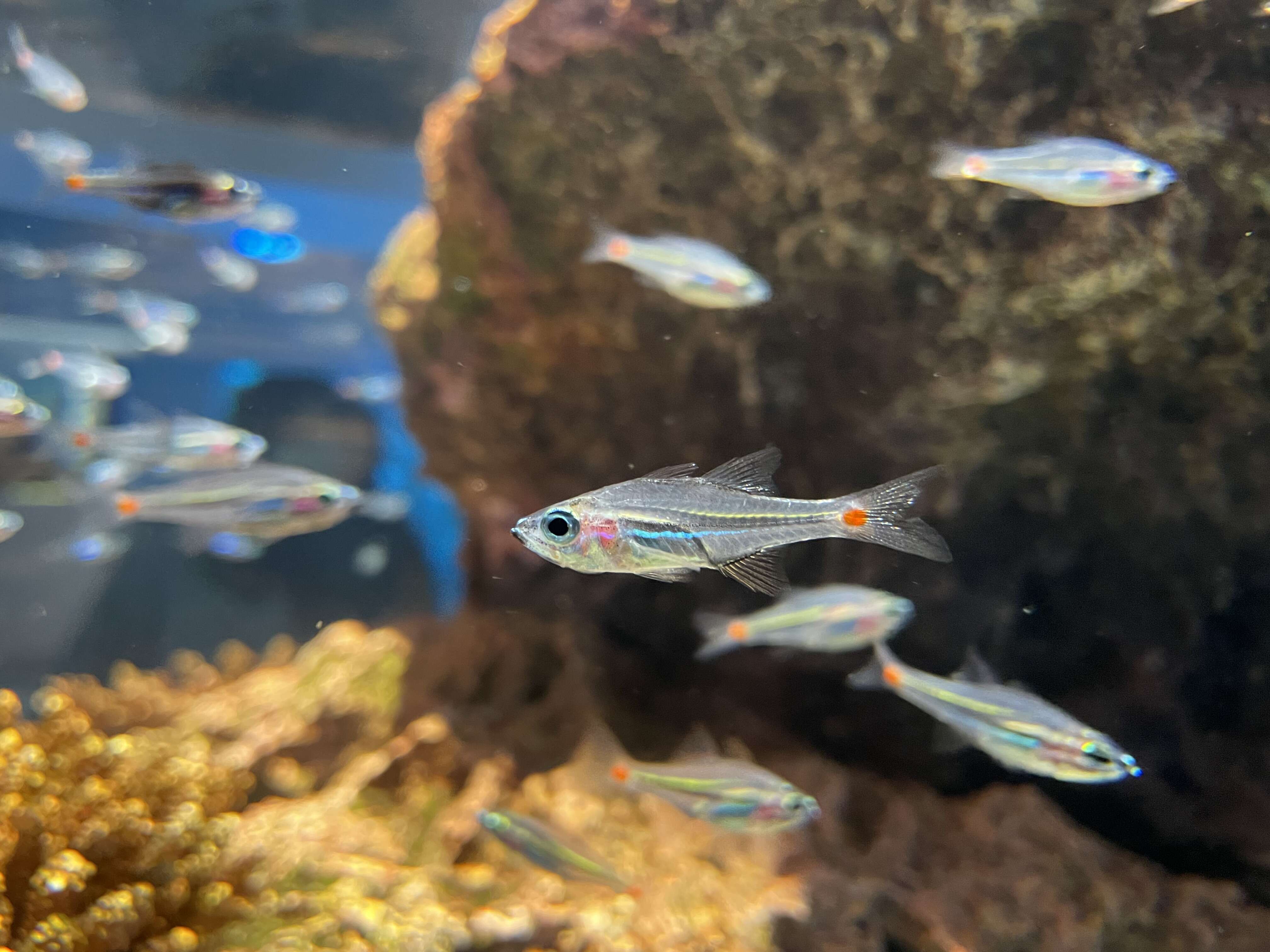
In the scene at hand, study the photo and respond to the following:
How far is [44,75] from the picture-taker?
6223mm

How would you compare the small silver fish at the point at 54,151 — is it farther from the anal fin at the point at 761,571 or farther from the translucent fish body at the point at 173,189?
the anal fin at the point at 761,571

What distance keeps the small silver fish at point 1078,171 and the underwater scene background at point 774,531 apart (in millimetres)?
18

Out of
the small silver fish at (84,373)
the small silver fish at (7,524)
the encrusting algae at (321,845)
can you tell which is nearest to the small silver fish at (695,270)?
the encrusting algae at (321,845)

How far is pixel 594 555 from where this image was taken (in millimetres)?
1844

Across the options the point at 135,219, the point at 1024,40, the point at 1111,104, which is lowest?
the point at 135,219

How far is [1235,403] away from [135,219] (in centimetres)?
1472

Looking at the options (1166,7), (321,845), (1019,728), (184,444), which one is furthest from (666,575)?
(184,444)

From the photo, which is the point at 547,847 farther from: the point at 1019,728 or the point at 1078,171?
the point at 1078,171

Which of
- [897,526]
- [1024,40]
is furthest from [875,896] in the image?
[1024,40]

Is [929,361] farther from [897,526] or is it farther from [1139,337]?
[897,526]

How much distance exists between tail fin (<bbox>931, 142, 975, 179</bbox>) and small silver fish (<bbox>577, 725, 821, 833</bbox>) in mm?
2717

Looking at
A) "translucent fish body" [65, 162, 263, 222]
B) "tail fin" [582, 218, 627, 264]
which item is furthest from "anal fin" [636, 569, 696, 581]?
"translucent fish body" [65, 162, 263, 222]

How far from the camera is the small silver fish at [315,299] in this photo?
12.9 m

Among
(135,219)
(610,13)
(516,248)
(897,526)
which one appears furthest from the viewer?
(135,219)
